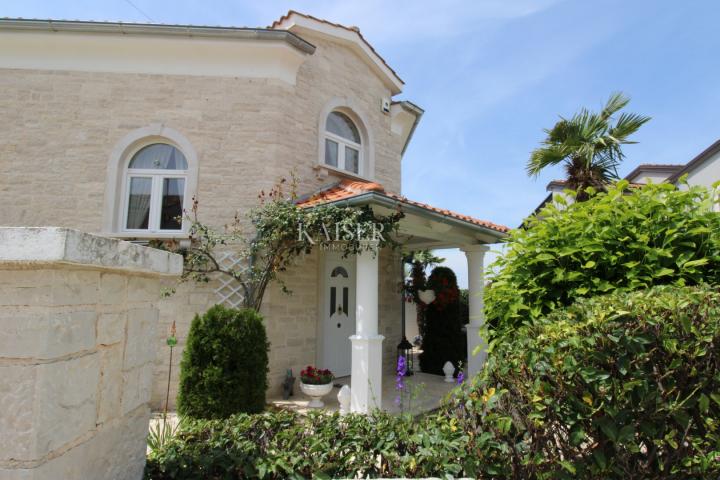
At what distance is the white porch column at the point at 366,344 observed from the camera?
18.8ft

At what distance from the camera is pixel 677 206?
2932 mm

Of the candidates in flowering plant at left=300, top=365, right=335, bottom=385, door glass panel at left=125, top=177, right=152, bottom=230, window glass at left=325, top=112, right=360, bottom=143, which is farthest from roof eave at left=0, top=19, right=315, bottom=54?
flowering plant at left=300, top=365, right=335, bottom=385

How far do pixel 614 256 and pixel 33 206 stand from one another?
8.56 meters

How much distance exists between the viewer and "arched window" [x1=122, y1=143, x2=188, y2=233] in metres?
7.09

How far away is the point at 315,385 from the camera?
A: 6.35m

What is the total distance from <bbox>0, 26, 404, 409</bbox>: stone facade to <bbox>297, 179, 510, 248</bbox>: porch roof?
108cm

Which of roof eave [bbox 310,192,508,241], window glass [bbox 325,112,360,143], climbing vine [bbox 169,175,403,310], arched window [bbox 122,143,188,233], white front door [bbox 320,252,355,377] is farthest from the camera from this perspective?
window glass [bbox 325,112,360,143]

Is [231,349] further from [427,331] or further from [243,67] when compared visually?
[427,331]

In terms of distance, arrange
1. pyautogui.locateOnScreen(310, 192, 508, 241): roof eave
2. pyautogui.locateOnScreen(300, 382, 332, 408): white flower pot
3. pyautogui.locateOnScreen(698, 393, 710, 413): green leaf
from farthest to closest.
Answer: pyautogui.locateOnScreen(300, 382, 332, 408): white flower pot, pyautogui.locateOnScreen(310, 192, 508, 241): roof eave, pyautogui.locateOnScreen(698, 393, 710, 413): green leaf

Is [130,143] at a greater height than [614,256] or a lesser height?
greater

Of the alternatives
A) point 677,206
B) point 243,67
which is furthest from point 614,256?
point 243,67

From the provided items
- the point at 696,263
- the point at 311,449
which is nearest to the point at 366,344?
the point at 311,449

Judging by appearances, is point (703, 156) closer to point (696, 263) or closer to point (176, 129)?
point (696, 263)

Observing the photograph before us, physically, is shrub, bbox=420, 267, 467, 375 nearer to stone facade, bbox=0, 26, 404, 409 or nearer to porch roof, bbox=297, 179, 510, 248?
porch roof, bbox=297, 179, 510, 248
